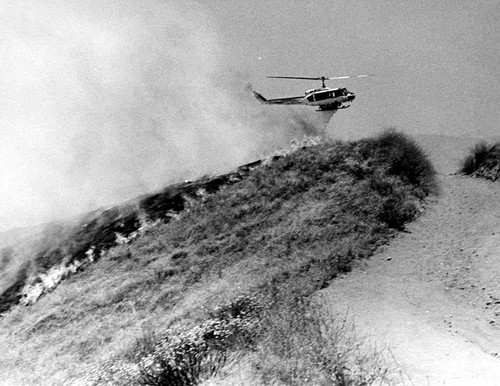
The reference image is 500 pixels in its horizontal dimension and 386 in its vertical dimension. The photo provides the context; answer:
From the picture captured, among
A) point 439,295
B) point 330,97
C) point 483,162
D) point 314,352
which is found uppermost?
point 330,97

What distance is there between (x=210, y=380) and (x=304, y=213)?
1110 cm

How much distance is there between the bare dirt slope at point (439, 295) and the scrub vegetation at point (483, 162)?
2497 millimetres

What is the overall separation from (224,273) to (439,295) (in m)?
8.95

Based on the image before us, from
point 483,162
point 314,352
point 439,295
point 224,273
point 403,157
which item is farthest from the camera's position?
point 483,162

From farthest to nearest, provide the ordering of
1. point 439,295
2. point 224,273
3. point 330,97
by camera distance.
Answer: point 330,97
point 224,273
point 439,295

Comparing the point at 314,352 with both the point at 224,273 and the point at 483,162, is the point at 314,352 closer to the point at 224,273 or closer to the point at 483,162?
the point at 224,273

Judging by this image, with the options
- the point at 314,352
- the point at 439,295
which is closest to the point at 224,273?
the point at 314,352

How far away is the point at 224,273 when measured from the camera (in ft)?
59.8

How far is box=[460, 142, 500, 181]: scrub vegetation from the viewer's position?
23688 mm

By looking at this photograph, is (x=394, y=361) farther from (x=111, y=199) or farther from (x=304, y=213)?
(x=111, y=199)

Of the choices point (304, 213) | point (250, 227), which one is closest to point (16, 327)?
point (250, 227)

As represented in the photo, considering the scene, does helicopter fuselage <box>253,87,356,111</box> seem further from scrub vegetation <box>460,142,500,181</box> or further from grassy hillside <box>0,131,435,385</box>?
scrub vegetation <box>460,142,500,181</box>

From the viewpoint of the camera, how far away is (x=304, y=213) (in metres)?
21.3

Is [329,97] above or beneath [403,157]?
above
